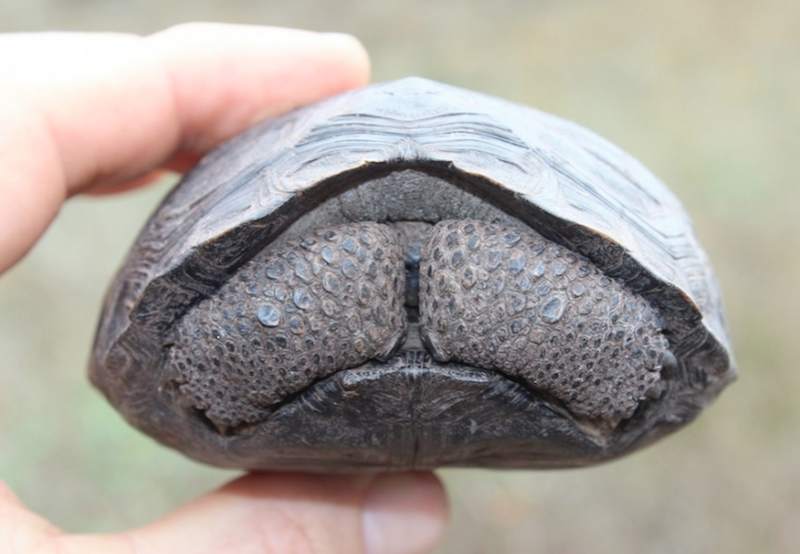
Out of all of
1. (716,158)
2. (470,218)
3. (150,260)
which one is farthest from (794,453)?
(150,260)

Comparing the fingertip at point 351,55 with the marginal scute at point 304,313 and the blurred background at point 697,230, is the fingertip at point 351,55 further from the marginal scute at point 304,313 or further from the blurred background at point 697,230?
the blurred background at point 697,230

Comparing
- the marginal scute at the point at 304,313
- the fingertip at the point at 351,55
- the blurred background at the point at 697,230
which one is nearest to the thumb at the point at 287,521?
the marginal scute at the point at 304,313

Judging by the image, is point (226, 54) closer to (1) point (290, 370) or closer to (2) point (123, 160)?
(2) point (123, 160)

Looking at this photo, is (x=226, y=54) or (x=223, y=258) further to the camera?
(x=226, y=54)

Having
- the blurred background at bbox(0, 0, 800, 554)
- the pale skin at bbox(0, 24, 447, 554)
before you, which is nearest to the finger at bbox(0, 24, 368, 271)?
the pale skin at bbox(0, 24, 447, 554)

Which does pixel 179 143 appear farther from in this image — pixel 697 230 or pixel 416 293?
pixel 697 230

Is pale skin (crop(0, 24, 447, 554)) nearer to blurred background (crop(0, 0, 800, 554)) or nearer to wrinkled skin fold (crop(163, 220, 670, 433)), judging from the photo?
wrinkled skin fold (crop(163, 220, 670, 433))
